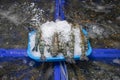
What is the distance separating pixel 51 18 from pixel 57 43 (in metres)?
1.04

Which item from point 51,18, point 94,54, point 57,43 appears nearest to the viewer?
point 57,43

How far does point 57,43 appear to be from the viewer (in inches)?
105

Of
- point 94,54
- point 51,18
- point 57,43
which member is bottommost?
point 94,54

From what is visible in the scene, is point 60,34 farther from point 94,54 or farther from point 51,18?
point 51,18

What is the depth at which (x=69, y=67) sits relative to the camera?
279 centimetres

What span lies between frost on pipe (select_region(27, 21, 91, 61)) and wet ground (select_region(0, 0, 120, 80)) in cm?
23

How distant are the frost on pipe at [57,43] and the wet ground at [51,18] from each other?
0.75ft

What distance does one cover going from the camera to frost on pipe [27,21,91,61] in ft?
8.55

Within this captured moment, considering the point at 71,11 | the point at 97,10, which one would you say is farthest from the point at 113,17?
the point at 71,11

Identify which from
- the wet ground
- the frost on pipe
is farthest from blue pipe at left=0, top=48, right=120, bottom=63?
the frost on pipe

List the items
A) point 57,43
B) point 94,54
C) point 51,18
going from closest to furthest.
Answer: point 57,43
point 94,54
point 51,18

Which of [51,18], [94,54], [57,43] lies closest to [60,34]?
[57,43]

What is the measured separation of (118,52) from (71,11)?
50.1 inches

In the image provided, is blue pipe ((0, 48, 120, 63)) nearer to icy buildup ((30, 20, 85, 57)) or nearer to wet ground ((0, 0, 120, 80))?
wet ground ((0, 0, 120, 80))
